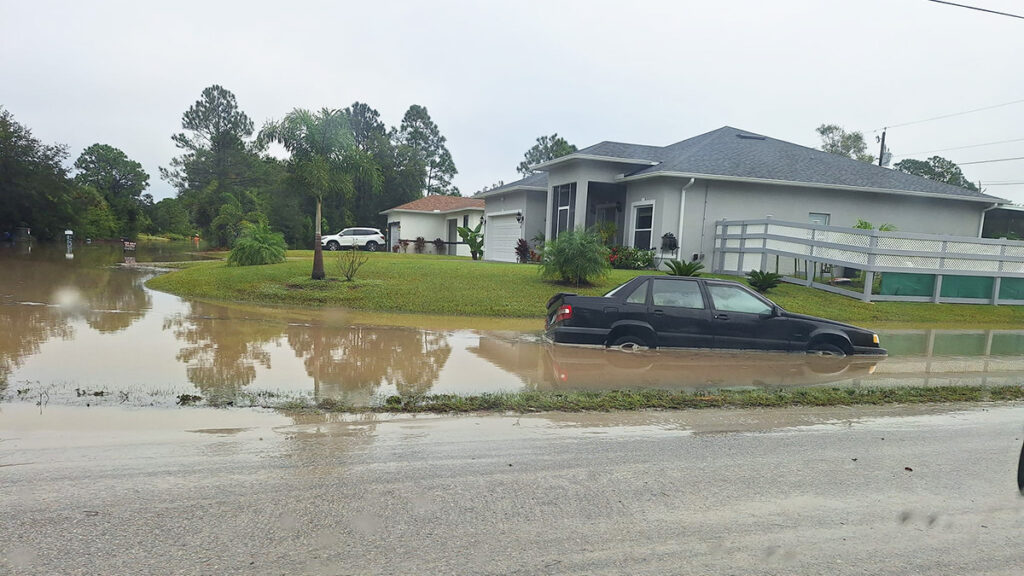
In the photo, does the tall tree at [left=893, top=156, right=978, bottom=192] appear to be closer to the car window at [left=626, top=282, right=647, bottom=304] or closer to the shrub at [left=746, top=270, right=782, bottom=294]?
the shrub at [left=746, top=270, right=782, bottom=294]

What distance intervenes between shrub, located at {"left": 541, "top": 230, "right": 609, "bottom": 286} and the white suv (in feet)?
83.8

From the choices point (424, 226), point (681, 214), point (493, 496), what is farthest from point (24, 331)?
point (424, 226)

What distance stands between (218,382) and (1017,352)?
13.8 metres

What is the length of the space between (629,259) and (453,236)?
2139 centimetres

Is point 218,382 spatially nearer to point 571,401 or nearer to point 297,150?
point 571,401

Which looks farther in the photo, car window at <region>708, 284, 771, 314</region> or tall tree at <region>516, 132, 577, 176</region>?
tall tree at <region>516, 132, 577, 176</region>

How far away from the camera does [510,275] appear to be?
60.6 ft

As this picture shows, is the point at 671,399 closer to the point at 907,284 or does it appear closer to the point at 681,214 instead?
the point at 907,284

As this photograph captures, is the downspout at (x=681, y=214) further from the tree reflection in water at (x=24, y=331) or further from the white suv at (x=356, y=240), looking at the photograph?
the white suv at (x=356, y=240)

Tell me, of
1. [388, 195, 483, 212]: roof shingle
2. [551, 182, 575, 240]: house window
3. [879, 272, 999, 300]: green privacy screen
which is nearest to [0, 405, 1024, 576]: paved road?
[879, 272, 999, 300]: green privacy screen

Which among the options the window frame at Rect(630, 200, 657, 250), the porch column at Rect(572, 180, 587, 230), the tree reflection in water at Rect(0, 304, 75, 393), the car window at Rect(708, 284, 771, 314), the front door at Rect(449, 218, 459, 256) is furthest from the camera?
the front door at Rect(449, 218, 459, 256)

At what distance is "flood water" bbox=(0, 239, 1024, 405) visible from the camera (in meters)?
7.20

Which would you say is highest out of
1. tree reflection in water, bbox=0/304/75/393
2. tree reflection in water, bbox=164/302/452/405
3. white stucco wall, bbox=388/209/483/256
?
white stucco wall, bbox=388/209/483/256

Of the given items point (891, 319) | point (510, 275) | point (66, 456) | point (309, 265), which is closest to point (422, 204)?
point (309, 265)
